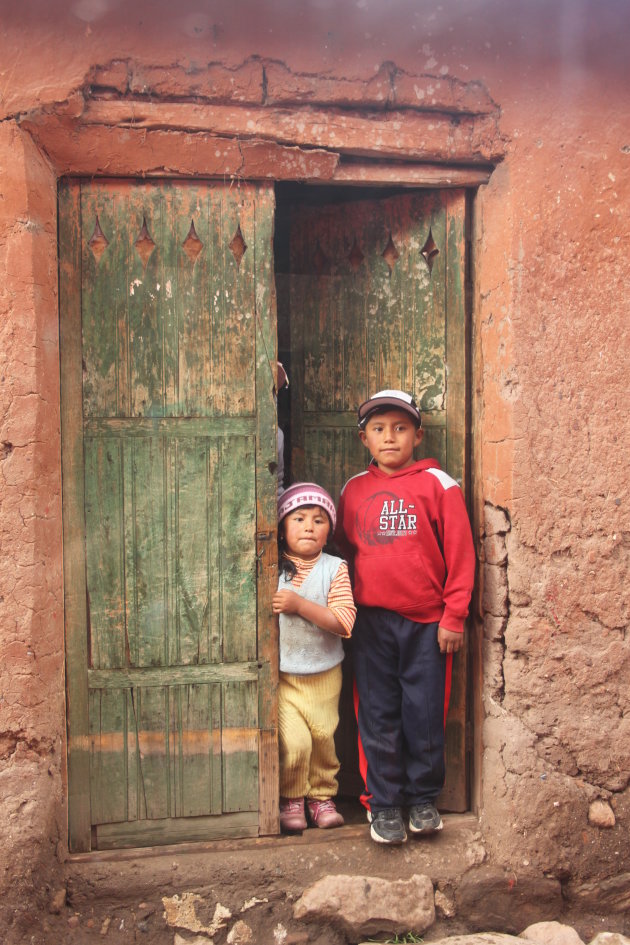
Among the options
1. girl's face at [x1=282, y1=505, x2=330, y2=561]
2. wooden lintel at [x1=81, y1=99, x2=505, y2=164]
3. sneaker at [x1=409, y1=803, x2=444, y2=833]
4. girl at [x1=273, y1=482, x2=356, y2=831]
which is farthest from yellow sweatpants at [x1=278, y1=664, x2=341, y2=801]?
wooden lintel at [x1=81, y1=99, x2=505, y2=164]

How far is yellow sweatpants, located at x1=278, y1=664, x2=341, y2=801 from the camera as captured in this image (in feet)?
9.46

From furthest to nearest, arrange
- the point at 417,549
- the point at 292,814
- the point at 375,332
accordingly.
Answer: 1. the point at 375,332
2. the point at 292,814
3. the point at 417,549

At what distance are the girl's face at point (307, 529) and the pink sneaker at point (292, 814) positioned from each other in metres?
0.97

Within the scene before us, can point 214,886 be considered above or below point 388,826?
below

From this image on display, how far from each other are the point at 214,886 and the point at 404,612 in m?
1.18

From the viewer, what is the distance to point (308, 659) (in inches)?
113

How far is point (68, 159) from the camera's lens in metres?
2.67

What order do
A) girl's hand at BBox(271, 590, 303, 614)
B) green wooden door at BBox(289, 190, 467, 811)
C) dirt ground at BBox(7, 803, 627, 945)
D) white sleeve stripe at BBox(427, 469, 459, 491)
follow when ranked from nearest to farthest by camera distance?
dirt ground at BBox(7, 803, 627, 945) < girl's hand at BBox(271, 590, 303, 614) < white sleeve stripe at BBox(427, 469, 459, 491) < green wooden door at BBox(289, 190, 467, 811)

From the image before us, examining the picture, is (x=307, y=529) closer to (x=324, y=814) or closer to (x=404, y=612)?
(x=404, y=612)

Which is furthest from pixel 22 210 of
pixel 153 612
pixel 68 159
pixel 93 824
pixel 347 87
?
pixel 93 824

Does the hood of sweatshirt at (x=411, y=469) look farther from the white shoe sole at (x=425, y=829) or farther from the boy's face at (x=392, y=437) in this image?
the white shoe sole at (x=425, y=829)

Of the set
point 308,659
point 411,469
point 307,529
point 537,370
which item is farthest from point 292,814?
point 537,370

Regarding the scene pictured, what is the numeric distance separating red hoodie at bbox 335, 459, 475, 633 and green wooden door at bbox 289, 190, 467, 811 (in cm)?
27

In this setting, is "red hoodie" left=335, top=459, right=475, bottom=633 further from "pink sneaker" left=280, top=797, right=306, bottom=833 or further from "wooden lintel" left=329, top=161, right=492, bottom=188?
"wooden lintel" left=329, top=161, right=492, bottom=188
